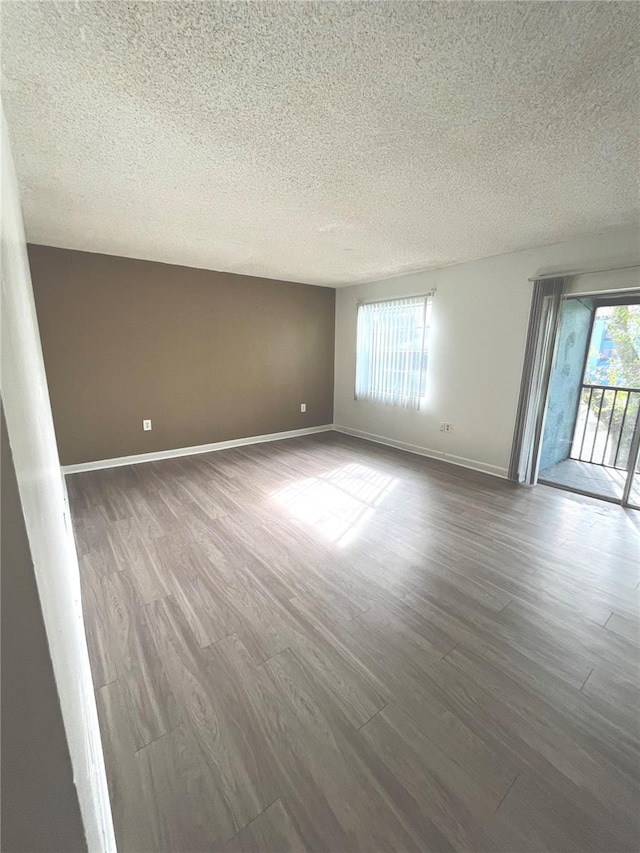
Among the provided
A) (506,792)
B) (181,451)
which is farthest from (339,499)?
(181,451)

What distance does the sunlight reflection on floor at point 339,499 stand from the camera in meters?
2.68

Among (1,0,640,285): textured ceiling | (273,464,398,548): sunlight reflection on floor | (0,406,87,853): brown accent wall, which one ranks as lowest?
(273,464,398,548): sunlight reflection on floor

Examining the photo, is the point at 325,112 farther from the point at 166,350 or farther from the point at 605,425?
the point at 605,425

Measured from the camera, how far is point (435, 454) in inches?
171

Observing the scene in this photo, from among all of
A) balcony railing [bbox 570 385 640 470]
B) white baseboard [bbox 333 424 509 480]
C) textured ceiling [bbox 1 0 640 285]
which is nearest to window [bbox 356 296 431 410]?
white baseboard [bbox 333 424 509 480]

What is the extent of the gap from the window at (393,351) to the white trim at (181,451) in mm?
1216

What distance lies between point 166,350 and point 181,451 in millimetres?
1266

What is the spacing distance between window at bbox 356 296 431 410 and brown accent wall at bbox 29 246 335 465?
0.78 metres

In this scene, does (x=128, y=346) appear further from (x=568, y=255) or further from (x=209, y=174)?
(x=568, y=255)

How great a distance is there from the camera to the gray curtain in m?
3.15

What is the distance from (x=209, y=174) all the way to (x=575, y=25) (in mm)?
1652

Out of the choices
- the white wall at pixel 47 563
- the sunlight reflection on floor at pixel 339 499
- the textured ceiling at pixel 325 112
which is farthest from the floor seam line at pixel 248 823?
the textured ceiling at pixel 325 112

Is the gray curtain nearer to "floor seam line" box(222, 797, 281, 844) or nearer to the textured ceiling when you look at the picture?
the textured ceiling

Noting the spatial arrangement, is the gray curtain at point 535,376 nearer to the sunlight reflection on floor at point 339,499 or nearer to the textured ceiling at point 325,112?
the textured ceiling at point 325,112
